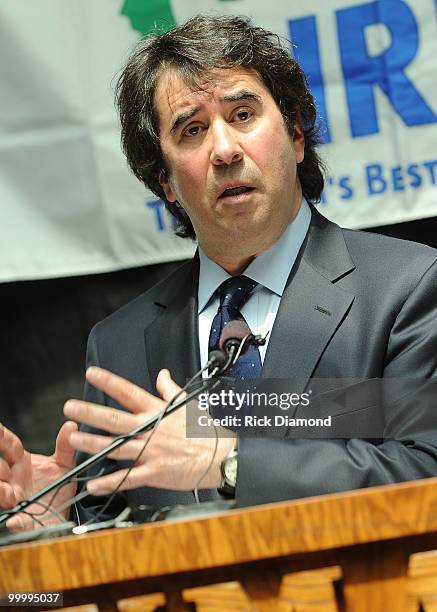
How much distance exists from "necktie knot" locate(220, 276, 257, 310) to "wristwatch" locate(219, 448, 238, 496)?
2.39 ft

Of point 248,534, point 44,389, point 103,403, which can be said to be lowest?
point 44,389

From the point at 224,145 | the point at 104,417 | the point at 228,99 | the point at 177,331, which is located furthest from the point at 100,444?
the point at 228,99

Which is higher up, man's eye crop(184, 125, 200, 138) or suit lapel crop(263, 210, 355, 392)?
man's eye crop(184, 125, 200, 138)

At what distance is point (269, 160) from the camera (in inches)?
102

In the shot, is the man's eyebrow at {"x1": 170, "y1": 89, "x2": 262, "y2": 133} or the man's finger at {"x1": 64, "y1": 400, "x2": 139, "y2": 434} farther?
the man's eyebrow at {"x1": 170, "y1": 89, "x2": 262, "y2": 133}

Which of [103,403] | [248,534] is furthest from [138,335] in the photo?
[248,534]

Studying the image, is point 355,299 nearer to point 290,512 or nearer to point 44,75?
point 290,512

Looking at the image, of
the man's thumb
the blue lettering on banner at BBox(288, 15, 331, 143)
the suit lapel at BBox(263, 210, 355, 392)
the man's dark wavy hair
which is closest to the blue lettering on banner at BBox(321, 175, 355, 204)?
the blue lettering on banner at BBox(288, 15, 331, 143)

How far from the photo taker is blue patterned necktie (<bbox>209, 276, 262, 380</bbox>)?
2.47 metres

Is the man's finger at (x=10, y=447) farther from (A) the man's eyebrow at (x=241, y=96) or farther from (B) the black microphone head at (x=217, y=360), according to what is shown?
(A) the man's eyebrow at (x=241, y=96)

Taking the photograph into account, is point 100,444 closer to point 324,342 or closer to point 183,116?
point 324,342

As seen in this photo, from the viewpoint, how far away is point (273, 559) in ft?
4.74

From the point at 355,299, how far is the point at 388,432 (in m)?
0.40

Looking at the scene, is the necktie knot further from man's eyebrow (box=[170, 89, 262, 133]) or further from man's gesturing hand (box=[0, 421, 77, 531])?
man's gesturing hand (box=[0, 421, 77, 531])
